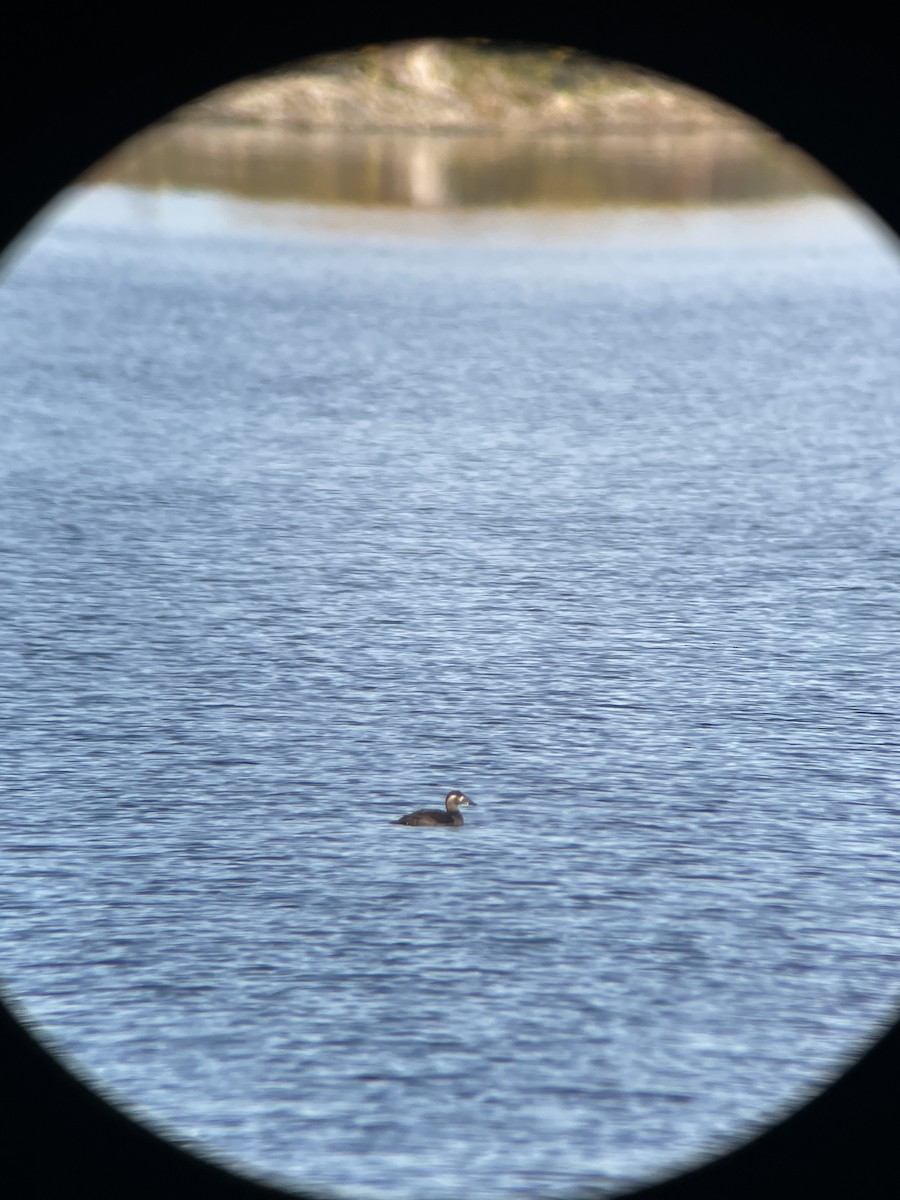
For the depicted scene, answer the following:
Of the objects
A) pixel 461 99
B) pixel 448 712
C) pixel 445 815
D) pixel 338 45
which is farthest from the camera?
pixel 461 99

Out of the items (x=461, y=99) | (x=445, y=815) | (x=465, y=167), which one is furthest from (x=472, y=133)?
(x=445, y=815)

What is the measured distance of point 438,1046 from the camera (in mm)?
10781

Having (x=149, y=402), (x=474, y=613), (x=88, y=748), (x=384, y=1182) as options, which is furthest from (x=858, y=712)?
(x=149, y=402)

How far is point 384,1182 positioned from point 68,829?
519 centimetres

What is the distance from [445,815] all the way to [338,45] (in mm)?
9306

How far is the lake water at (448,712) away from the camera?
421 inches

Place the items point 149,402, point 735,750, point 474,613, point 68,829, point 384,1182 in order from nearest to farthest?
point 384,1182 → point 68,829 → point 735,750 → point 474,613 → point 149,402

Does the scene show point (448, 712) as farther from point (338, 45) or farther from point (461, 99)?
point (461, 99)

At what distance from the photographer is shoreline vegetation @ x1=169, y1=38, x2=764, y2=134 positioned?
149 ft

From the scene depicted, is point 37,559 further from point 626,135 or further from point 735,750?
point 626,135

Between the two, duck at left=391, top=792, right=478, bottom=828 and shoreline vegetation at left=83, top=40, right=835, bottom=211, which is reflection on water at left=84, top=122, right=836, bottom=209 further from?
duck at left=391, top=792, right=478, bottom=828

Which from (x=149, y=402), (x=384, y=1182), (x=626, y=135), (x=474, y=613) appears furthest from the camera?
(x=626, y=135)

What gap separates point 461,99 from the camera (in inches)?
1812

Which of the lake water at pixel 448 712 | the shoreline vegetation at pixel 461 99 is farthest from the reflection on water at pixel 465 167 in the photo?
the lake water at pixel 448 712
